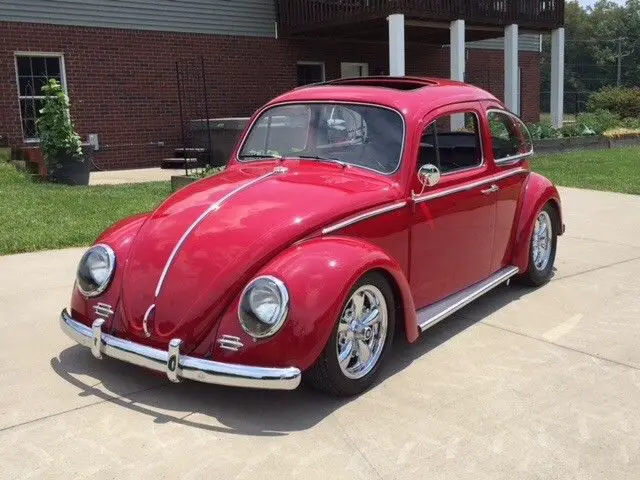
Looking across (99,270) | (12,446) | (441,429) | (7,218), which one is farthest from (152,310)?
(7,218)

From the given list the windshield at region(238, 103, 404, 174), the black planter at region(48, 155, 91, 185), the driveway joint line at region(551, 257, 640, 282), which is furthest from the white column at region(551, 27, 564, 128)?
the windshield at region(238, 103, 404, 174)

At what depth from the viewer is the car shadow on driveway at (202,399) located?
10.9 feet

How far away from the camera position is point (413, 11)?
15.0 meters

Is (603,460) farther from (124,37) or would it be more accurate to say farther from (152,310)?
(124,37)

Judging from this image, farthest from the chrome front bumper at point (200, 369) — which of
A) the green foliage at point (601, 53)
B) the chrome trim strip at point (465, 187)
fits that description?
the green foliage at point (601, 53)

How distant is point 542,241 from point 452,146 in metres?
1.47

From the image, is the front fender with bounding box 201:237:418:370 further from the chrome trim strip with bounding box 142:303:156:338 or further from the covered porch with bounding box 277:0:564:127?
the covered porch with bounding box 277:0:564:127

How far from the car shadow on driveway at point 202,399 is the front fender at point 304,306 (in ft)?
1.04

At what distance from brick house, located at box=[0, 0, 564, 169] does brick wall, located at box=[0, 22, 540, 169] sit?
0.02 meters

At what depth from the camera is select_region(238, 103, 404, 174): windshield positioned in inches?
169

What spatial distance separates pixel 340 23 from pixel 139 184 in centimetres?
657

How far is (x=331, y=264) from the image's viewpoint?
3.42 m

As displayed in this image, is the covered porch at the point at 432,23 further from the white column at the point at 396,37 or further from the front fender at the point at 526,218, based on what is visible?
the front fender at the point at 526,218

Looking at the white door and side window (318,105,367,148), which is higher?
the white door
